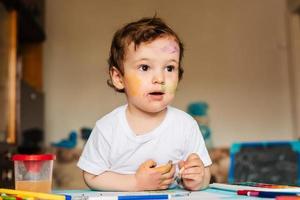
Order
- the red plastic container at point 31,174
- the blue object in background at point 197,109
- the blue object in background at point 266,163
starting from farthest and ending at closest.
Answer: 1. the blue object in background at point 197,109
2. the blue object in background at point 266,163
3. the red plastic container at point 31,174

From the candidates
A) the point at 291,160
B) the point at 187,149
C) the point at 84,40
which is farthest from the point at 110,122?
the point at 84,40

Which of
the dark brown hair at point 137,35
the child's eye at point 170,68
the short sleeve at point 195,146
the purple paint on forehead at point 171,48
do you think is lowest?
the short sleeve at point 195,146

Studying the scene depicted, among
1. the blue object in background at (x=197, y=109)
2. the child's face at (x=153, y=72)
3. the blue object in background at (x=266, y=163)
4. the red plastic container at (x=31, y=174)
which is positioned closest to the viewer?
the red plastic container at (x=31, y=174)

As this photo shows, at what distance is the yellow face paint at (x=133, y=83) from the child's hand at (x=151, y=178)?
0.45ft

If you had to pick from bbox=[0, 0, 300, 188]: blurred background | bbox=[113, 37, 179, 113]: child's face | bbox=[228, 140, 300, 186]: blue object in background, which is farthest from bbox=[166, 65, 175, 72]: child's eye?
bbox=[0, 0, 300, 188]: blurred background

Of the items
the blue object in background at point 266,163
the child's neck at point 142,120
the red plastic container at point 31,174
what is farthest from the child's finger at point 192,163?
the blue object in background at point 266,163

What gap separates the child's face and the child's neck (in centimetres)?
3

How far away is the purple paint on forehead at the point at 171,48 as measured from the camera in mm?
823

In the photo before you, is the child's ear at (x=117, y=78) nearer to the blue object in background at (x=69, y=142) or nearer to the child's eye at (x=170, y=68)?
the child's eye at (x=170, y=68)

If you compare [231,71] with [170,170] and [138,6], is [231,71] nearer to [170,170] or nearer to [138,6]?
[138,6]

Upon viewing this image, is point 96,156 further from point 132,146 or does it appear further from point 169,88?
point 169,88

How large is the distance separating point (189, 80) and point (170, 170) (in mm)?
2233

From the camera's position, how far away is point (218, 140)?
3.03 metres

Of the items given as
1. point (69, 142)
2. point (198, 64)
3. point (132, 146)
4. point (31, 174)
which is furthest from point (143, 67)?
point (198, 64)
